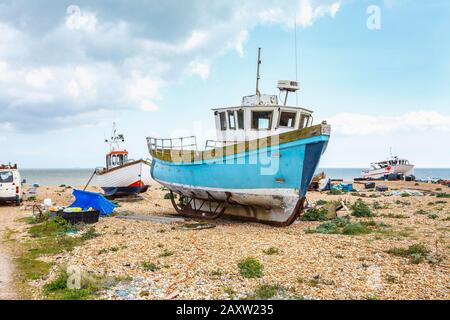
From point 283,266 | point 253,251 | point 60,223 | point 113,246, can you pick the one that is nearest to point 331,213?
point 253,251

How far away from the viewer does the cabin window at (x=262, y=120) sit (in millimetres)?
15336

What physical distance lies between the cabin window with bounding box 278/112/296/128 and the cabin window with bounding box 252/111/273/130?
19.3 inches

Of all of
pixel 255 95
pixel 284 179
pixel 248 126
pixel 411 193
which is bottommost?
pixel 411 193

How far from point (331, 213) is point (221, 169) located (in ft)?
20.0

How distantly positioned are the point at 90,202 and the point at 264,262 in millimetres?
11376

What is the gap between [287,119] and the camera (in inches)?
610

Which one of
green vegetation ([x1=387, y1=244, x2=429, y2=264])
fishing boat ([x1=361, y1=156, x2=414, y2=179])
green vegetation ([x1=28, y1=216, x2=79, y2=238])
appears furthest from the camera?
fishing boat ([x1=361, y1=156, x2=414, y2=179])

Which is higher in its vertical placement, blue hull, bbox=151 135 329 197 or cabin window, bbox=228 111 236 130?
cabin window, bbox=228 111 236 130

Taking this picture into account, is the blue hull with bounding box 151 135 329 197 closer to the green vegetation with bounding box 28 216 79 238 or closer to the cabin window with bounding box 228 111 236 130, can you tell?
the cabin window with bounding box 228 111 236 130

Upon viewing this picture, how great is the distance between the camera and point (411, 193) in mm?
31203

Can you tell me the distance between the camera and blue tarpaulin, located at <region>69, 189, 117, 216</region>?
17.1 meters

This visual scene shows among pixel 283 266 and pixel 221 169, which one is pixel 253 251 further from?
pixel 221 169

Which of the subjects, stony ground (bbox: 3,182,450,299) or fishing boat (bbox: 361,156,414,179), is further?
fishing boat (bbox: 361,156,414,179)

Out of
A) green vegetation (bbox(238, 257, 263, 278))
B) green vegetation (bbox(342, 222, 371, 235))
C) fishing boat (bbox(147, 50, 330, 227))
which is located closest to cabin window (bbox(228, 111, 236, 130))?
fishing boat (bbox(147, 50, 330, 227))
